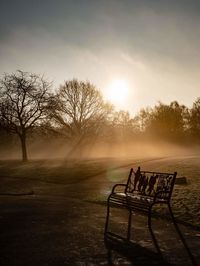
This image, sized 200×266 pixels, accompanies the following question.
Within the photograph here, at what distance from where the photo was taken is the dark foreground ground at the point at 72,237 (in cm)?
595

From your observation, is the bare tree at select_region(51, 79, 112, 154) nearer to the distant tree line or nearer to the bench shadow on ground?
the distant tree line

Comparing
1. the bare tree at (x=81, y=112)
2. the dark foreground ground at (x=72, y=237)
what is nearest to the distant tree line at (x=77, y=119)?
the bare tree at (x=81, y=112)

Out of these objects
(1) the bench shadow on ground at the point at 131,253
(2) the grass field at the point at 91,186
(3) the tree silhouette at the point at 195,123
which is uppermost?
(3) the tree silhouette at the point at 195,123

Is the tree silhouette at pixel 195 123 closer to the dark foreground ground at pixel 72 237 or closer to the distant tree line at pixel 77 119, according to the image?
the distant tree line at pixel 77 119

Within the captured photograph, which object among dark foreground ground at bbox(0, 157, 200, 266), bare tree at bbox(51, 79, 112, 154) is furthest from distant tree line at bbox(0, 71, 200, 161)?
dark foreground ground at bbox(0, 157, 200, 266)

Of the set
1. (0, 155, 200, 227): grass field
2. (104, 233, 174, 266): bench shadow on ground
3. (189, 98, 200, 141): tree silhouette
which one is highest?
(189, 98, 200, 141): tree silhouette

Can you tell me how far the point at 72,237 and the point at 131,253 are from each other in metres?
1.57

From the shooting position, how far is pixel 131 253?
634 cm

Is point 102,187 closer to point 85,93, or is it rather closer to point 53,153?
point 85,93

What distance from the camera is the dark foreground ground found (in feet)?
19.5

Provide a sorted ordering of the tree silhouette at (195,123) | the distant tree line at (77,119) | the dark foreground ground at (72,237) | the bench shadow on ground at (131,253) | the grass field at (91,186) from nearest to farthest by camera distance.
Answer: the bench shadow on ground at (131,253), the dark foreground ground at (72,237), the grass field at (91,186), the distant tree line at (77,119), the tree silhouette at (195,123)

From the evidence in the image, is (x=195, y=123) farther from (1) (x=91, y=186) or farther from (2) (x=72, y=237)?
→ (2) (x=72, y=237)

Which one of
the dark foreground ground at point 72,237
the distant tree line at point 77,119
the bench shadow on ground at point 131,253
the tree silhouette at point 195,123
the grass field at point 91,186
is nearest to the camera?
the bench shadow on ground at point 131,253

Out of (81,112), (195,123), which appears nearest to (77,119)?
(81,112)
